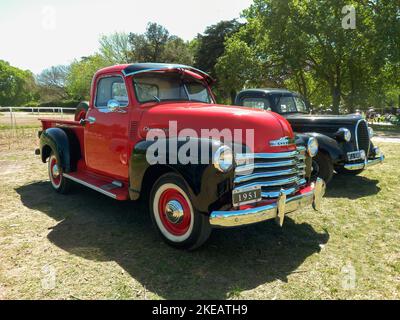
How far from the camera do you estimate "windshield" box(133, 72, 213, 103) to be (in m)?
4.61

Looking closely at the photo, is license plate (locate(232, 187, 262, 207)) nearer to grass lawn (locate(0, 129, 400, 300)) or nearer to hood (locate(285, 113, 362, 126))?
grass lawn (locate(0, 129, 400, 300))

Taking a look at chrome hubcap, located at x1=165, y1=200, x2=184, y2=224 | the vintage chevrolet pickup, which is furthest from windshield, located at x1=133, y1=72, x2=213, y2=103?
chrome hubcap, located at x1=165, y1=200, x2=184, y2=224

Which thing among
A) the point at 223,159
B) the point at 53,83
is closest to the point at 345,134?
the point at 223,159

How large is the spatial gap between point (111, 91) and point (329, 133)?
439cm

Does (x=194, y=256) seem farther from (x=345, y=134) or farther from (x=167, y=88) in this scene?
(x=345, y=134)

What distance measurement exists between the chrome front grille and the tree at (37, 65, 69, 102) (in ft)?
230

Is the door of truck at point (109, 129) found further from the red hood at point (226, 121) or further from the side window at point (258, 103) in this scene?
the side window at point (258, 103)

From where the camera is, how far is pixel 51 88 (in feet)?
223

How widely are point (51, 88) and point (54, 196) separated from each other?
2728 inches

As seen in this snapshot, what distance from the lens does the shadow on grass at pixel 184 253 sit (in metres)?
3.14

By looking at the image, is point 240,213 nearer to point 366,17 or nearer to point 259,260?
point 259,260

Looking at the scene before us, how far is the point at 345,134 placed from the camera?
6488 mm

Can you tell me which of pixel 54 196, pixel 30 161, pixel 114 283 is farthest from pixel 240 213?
pixel 30 161

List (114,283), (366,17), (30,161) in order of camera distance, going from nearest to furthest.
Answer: (114,283), (30,161), (366,17)
